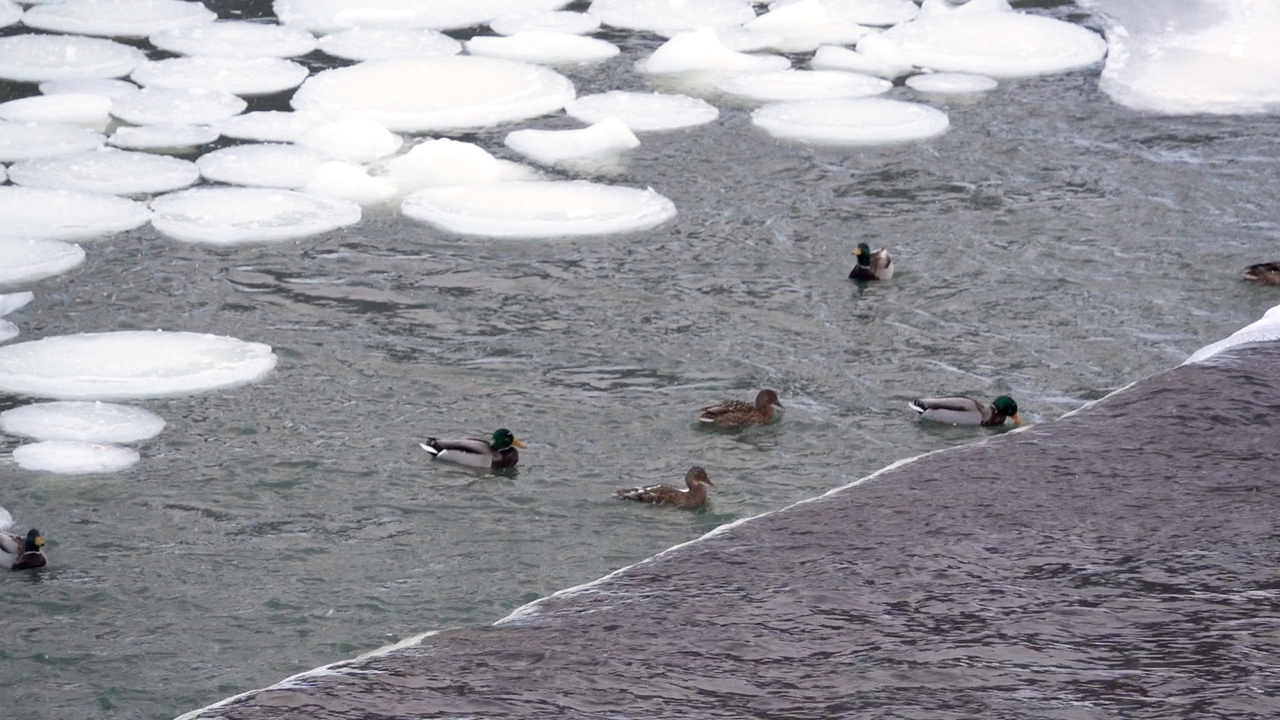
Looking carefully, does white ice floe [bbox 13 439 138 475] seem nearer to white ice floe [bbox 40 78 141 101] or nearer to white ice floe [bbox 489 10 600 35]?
white ice floe [bbox 40 78 141 101]

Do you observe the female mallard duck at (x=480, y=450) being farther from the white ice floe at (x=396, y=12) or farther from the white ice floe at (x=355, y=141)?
the white ice floe at (x=396, y=12)

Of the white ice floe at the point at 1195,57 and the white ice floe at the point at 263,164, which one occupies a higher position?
the white ice floe at the point at 1195,57

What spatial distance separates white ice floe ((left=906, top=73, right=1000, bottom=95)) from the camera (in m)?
11.5

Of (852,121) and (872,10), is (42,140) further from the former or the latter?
(872,10)

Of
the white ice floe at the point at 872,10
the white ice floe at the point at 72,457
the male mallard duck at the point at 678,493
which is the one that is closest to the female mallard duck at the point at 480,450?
the male mallard duck at the point at 678,493

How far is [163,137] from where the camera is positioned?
1051 centimetres

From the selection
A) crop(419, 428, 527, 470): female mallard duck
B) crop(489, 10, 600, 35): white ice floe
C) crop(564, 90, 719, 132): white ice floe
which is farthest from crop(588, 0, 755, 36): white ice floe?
crop(419, 428, 527, 470): female mallard duck

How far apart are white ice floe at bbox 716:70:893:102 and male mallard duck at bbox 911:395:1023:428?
503cm

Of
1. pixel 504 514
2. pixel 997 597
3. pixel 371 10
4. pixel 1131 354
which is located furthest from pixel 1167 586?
pixel 371 10

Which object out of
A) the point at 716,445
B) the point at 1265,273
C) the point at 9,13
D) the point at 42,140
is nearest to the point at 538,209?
the point at 716,445

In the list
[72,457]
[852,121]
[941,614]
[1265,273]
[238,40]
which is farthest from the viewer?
[238,40]

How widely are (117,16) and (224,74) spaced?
7.24ft

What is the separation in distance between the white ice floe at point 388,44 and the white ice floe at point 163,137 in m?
1.99

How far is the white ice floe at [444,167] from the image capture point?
960 cm
